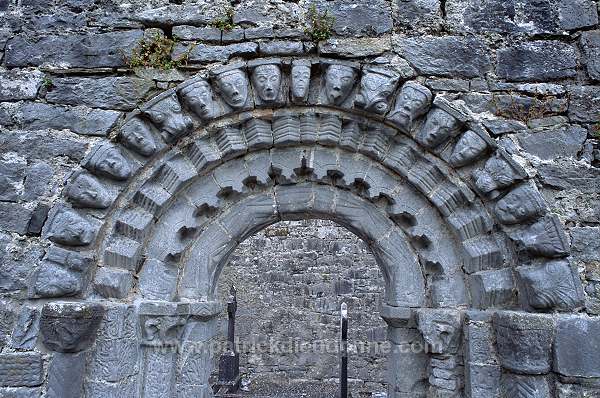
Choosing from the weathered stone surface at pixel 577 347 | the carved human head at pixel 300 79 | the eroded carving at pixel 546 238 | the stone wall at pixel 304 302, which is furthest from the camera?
the stone wall at pixel 304 302

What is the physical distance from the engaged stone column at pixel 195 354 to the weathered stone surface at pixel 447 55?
2070 millimetres

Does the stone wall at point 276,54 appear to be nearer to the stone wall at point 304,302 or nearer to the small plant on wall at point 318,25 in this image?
the small plant on wall at point 318,25

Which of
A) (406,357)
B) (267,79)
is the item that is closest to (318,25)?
(267,79)

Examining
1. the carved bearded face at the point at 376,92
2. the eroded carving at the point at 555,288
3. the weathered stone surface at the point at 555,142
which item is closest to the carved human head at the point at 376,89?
the carved bearded face at the point at 376,92

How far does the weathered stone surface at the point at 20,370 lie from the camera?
2594 millimetres

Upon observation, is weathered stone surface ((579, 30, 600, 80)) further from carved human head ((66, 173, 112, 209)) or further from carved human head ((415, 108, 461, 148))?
carved human head ((66, 173, 112, 209))

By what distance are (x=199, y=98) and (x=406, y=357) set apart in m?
2.10

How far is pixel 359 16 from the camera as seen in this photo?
3020 mm

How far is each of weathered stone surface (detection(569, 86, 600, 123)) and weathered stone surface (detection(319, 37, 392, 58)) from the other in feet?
3.82

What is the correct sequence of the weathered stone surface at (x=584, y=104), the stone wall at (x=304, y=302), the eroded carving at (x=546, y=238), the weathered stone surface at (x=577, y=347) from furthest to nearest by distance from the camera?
1. the stone wall at (x=304, y=302)
2. the weathered stone surface at (x=584, y=104)
3. the eroded carving at (x=546, y=238)
4. the weathered stone surface at (x=577, y=347)

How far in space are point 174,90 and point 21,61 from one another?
3.44 feet

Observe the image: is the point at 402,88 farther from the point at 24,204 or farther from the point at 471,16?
the point at 24,204

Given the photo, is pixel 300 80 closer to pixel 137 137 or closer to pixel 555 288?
pixel 137 137

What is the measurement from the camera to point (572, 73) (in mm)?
2859
